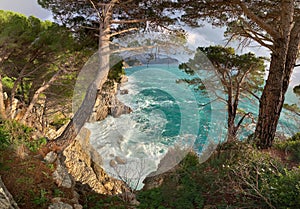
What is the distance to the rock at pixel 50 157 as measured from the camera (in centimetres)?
374

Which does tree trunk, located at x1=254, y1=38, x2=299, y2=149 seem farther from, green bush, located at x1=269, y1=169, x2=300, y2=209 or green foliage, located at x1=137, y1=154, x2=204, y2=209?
green bush, located at x1=269, y1=169, x2=300, y2=209

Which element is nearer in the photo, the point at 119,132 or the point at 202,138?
the point at 202,138

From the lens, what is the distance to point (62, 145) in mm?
4703

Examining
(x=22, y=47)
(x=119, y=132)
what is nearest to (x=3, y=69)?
(x=22, y=47)

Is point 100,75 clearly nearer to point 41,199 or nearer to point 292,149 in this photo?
point 41,199

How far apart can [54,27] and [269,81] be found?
17.0 ft

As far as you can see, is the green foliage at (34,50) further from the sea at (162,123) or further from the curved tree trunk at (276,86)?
the curved tree trunk at (276,86)

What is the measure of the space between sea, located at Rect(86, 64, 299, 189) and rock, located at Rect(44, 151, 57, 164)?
7.10ft

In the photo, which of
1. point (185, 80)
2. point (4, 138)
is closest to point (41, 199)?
point (4, 138)

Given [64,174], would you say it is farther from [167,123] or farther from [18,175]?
[167,123]

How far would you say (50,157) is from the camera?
382 cm

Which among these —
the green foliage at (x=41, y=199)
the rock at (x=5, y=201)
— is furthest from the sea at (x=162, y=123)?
the rock at (x=5, y=201)

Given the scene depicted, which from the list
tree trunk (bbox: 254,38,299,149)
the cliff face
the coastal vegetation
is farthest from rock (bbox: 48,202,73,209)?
tree trunk (bbox: 254,38,299,149)

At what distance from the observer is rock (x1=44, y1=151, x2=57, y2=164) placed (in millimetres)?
3744
